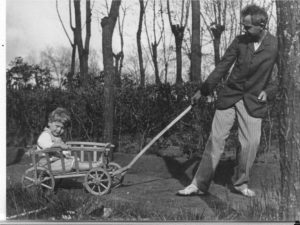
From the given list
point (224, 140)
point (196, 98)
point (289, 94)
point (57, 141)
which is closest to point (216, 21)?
point (196, 98)

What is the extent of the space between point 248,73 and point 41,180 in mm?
2212

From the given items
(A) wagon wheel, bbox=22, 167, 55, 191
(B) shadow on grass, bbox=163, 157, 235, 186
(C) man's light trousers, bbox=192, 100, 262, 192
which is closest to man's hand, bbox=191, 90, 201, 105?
(C) man's light trousers, bbox=192, 100, 262, 192

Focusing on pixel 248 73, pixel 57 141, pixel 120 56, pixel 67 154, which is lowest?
pixel 67 154

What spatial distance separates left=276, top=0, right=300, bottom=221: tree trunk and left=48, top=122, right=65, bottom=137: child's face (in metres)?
2.23

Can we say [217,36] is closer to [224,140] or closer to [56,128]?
[224,140]

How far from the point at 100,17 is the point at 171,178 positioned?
5.74ft

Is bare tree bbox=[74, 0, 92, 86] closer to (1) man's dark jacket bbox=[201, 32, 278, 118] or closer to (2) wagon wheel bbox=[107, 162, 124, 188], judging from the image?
(2) wagon wheel bbox=[107, 162, 124, 188]

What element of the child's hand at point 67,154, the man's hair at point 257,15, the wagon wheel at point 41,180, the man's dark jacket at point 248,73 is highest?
the man's hair at point 257,15

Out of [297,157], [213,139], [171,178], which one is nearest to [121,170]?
[171,178]

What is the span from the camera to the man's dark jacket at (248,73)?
424 centimetres

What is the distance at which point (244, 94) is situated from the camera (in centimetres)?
437

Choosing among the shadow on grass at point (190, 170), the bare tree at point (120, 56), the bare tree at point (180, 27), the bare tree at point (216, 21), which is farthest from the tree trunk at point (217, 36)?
the shadow on grass at point (190, 170)

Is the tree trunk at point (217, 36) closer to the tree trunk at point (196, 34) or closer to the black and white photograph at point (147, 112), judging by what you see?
the black and white photograph at point (147, 112)

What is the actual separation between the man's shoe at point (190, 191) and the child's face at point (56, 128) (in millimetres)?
1340
